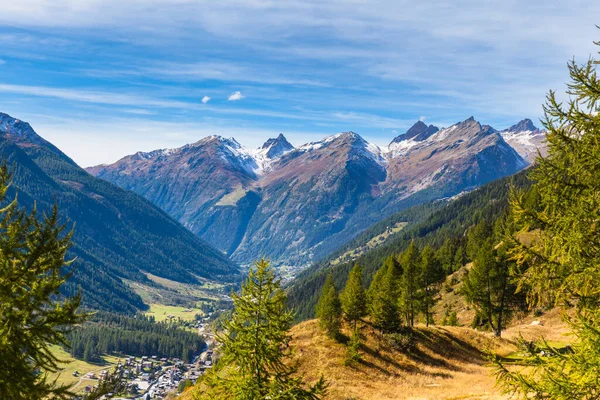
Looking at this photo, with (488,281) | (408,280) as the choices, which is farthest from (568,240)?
(488,281)

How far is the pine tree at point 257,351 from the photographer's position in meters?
15.3

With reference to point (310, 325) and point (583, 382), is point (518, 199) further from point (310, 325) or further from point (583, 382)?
point (310, 325)

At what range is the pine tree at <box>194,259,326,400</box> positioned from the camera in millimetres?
15320

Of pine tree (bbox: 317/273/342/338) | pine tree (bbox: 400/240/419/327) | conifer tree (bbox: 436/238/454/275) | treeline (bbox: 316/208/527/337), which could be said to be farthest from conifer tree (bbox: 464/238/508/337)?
conifer tree (bbox: 436/238/454/275)

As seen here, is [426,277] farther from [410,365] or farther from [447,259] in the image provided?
[447,259]

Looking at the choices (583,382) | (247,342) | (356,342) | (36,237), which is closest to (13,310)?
(36,237)

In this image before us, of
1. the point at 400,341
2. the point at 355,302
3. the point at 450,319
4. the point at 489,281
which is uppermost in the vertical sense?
the point at 489,281

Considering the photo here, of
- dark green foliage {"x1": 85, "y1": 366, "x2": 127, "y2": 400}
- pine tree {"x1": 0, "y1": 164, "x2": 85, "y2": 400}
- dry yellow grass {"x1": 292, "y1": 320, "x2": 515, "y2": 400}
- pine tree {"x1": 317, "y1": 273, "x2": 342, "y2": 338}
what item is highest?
pine tree {"x1": 0, "y1": 164, "x2": 85, "y2": 400}

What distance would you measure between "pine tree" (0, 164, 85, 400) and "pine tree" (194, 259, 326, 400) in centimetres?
598

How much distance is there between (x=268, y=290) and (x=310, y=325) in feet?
126

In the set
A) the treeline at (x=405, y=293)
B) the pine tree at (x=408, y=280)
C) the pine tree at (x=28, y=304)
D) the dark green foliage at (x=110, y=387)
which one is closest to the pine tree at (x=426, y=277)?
the treeline at (x=405, y=293)

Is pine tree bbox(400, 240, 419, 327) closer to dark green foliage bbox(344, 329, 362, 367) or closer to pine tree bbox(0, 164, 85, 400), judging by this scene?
dark green foliage bbox(344, 329, 362, 367)

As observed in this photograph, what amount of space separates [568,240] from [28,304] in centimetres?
1514

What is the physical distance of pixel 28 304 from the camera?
35.4 feet
